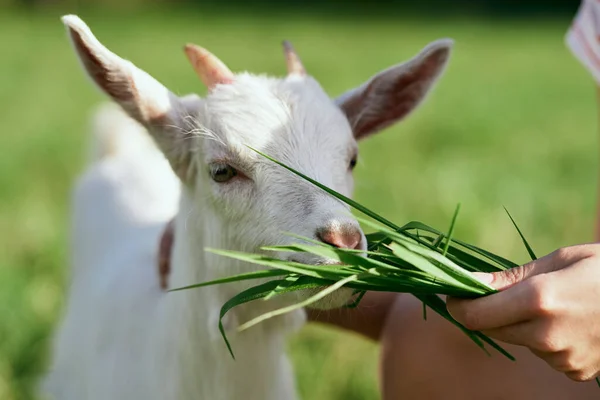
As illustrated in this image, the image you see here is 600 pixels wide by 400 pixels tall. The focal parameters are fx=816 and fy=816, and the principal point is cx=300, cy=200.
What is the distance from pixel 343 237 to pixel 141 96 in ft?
2.73

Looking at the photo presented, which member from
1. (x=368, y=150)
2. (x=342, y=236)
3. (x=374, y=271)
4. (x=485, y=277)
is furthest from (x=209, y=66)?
(x=368, y=150)

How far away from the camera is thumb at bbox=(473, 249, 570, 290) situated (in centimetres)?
176

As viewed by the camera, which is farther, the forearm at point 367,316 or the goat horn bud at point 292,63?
the forearm at point 367,316

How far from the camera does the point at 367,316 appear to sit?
2.93 m

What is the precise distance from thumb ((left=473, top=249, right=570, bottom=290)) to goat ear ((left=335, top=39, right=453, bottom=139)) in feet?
2.88

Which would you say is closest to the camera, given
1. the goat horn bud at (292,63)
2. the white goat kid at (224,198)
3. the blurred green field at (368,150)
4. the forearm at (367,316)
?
the white goat kid at (224,198)

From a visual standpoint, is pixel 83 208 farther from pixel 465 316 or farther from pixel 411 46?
pixel 411 46

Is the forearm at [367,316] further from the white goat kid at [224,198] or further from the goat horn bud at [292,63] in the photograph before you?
the goat horn bud at [292,63]

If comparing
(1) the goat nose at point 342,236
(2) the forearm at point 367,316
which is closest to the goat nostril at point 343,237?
(1) the goat nose at point 342,236

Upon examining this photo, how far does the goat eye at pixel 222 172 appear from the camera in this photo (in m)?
2.20

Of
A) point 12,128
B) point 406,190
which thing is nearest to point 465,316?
point 406,190

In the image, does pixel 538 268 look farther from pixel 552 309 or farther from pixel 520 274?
pixel 552 309

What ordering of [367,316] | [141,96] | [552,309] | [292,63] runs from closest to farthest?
[552,309], [141,96], [292,63], [367,316]

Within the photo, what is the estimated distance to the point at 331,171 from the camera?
6.98 ft
